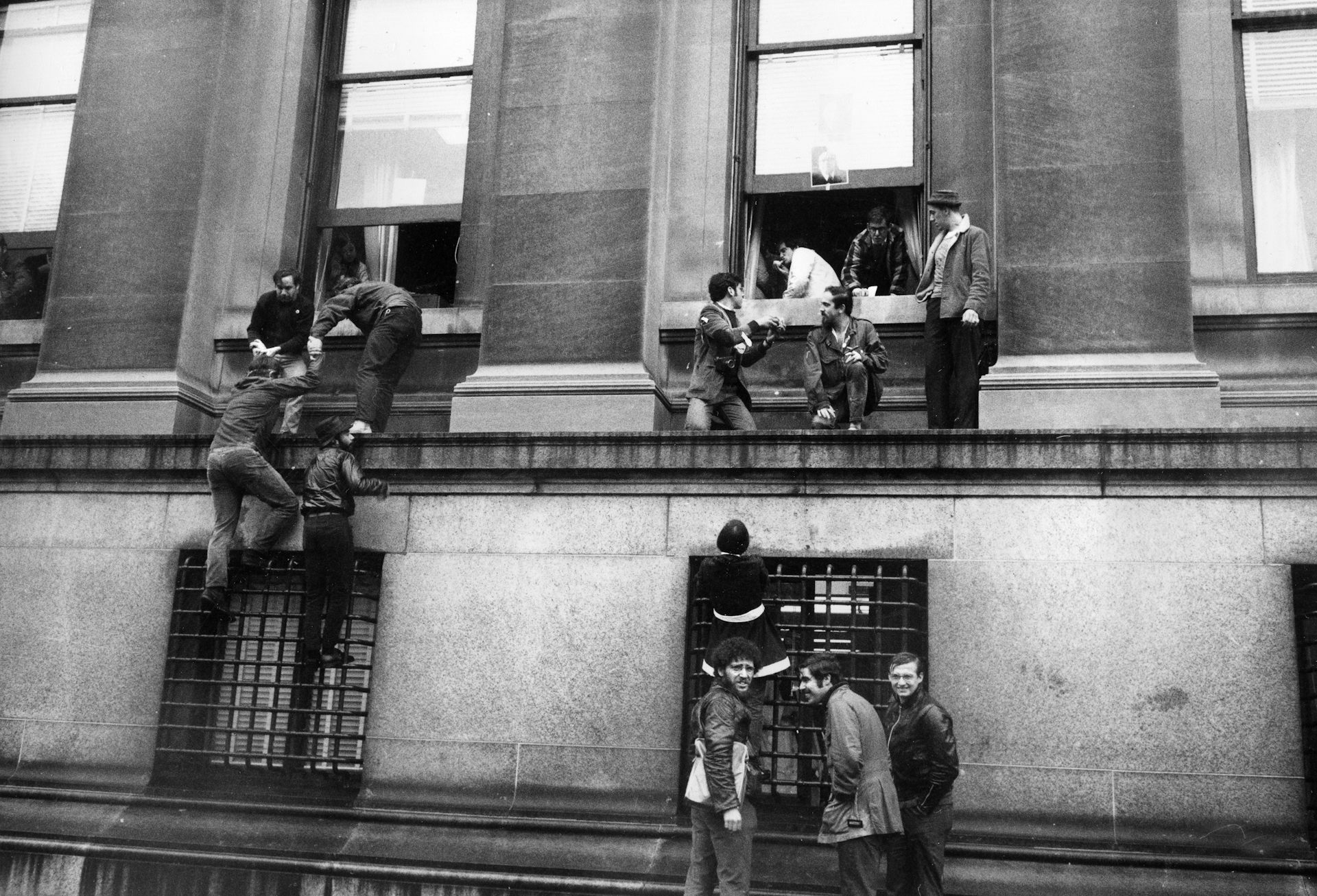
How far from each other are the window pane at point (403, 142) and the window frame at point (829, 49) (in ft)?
9.19

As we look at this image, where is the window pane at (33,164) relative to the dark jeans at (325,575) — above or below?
above

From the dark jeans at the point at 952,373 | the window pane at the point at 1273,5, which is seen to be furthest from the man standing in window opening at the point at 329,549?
the window pane at the point at 1273,5

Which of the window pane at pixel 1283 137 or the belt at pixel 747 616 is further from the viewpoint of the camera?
the window pane at pixel 1283 137

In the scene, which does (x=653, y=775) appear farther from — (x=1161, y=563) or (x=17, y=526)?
(x=17, y=526)

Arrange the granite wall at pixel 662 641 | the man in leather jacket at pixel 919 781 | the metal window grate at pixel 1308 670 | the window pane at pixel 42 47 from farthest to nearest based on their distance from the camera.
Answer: the window pane at pixel 42 47, the granite wall at pixel 662 641, the metal window grate at pixel 1308 670, the man in leather jacket at pixel 919 781

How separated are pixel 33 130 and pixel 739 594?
10.5 meters

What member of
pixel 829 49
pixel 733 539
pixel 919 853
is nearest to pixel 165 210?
pixel 829 49

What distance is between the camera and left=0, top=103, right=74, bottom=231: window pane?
50.9ft

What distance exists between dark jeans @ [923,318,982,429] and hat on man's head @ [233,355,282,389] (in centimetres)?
540

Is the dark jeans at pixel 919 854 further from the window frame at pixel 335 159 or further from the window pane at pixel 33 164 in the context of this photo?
the window pane at pixel 33 164

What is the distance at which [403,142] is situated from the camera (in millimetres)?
14523

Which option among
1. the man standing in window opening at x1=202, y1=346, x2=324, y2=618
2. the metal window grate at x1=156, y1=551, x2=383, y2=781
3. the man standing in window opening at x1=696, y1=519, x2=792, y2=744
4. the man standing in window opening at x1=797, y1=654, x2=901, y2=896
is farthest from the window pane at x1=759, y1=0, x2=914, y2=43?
the man standing in window opening at x1=797, y1=654, x2=901, y2=896

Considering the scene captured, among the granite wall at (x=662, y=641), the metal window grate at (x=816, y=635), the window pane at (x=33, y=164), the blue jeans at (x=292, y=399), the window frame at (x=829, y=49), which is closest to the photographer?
the granite wall at (x=662, y=641)

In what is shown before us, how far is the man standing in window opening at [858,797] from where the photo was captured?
8.71m
